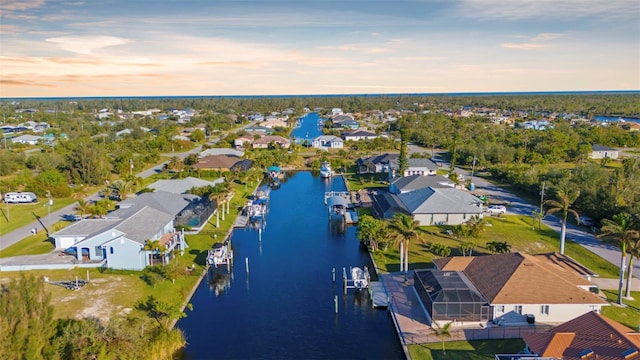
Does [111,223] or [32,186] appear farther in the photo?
[32,186]

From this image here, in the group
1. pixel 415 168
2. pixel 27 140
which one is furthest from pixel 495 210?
pixel 27 140

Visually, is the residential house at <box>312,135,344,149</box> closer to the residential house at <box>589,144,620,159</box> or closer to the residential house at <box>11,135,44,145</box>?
the residential house at <box>589,144,620,159</box>

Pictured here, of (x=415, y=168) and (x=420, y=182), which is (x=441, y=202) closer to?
(x=420, y=182)

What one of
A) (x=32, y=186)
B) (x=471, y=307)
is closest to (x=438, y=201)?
(x=471, y=307)

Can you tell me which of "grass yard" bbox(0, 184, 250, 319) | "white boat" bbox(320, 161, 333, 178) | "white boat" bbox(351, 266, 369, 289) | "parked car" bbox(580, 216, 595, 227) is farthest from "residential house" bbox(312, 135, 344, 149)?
"white boat" bbox(351, 266, 369, 289)

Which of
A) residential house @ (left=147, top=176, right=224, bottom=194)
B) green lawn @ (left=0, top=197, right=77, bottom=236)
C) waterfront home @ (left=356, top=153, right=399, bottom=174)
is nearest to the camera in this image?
green lawn @ (left=0, top=197, right=77, bottom=236)

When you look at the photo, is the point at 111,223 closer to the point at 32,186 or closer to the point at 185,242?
the point at 185,242
